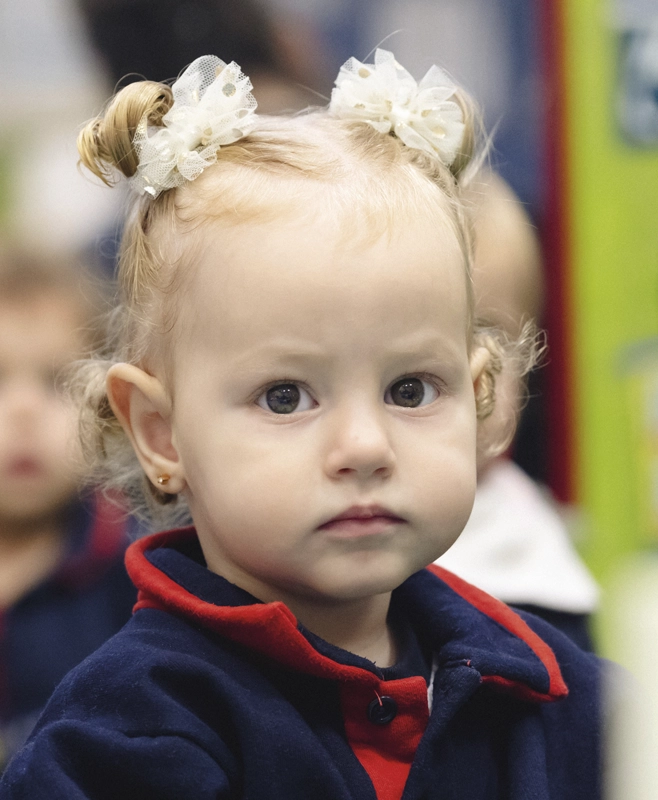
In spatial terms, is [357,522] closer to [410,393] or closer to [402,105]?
[410,393]

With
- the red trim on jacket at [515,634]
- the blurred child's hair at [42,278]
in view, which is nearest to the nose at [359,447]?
the red trim on jacket at [515,634]

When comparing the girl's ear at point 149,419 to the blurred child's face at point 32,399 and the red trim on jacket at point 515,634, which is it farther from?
the blurred child's face at point 32,399

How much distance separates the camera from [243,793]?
31.7 inches

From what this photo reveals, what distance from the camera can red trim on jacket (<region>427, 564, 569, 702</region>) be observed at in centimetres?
93

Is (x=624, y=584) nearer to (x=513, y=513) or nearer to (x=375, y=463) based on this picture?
(x=513, y=513)

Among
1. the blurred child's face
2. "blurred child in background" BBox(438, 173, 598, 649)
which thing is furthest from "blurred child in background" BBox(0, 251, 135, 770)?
"blurred child in background" BBox(438, 173, 598, 649)

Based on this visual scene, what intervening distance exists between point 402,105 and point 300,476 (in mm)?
391

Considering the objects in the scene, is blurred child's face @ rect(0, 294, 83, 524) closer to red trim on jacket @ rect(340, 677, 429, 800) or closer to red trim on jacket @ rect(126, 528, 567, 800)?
red trim on jacket @ rect(126, 528, 567, 800)

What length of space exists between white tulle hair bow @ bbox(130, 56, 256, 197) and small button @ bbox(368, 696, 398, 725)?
1.56ft

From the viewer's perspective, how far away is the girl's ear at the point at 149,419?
0.93m

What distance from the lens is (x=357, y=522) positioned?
2.70 feet

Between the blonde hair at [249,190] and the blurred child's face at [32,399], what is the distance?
646mm

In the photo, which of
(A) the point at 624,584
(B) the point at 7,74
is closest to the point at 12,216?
(B) the point at 7,74

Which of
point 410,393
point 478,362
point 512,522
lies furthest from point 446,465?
point 512,522
